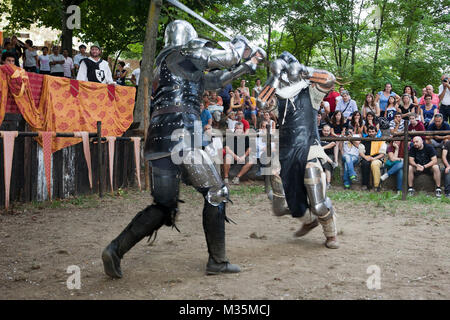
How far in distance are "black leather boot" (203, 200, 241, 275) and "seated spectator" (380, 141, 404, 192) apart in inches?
238

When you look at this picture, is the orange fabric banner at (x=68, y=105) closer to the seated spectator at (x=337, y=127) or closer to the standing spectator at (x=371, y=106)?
the seated spectator at (x=337, y=127)

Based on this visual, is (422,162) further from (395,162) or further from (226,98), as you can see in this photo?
(226,98)

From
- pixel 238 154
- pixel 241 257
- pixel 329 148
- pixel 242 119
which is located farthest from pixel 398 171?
pixel 241 257

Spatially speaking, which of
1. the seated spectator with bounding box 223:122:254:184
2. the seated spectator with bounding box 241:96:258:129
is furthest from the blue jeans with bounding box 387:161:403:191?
the seated spectator with bounding box 241:96:258:129

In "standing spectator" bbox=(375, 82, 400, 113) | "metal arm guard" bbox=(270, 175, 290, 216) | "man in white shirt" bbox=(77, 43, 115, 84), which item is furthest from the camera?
"standing spectator" bbox=(375, 82, 400, 113)

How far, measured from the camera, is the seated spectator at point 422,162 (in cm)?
843

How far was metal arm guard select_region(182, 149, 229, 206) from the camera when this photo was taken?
344 centimetres

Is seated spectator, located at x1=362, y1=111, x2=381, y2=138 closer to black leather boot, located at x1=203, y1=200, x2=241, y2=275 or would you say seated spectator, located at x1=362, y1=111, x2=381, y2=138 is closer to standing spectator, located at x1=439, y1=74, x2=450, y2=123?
standing spectator, located at x1=439, y1=74, x2=450, y2=123

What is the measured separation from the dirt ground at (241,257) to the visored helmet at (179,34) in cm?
177

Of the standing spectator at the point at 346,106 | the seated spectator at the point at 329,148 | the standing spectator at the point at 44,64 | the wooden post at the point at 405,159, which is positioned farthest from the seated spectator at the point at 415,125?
the standing spectator at the point at 44,64

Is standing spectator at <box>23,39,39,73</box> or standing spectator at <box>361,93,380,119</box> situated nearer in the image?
standing spectator at <box>361,93,380,119</box>

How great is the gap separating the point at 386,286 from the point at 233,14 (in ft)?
39.6
